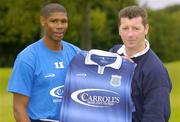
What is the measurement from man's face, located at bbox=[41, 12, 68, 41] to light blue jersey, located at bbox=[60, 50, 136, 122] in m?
0.55

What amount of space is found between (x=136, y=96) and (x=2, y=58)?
48.3 m

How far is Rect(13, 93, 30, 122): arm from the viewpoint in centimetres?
458

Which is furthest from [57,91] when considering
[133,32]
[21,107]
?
[133,32]

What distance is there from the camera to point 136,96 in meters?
4.14

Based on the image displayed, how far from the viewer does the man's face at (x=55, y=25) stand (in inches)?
189

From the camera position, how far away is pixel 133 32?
13.5ft

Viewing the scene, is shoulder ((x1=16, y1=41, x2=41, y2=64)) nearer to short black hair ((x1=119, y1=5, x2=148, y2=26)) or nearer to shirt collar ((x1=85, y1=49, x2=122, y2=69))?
shirt collar ((x1=85, y1=49, x2=122, y2=69))

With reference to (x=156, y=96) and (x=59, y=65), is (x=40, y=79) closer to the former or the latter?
(x=59, y=65)

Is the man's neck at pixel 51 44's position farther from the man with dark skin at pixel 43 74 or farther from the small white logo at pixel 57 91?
the small white logo at pixel 57 91

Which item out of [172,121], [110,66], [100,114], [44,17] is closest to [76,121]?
[100,114]

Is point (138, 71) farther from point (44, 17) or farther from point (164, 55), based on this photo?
point (164, 55)

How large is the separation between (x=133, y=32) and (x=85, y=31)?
29078mm

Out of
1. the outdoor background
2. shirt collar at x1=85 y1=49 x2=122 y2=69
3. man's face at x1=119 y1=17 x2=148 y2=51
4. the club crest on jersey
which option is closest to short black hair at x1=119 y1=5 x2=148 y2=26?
man's face at x1=119 y1=17 x2=148 y2=51

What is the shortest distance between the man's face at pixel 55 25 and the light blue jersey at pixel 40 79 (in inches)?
4.8
